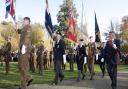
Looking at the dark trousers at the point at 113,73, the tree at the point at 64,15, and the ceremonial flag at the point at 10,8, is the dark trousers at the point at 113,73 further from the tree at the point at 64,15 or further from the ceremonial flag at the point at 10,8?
the tree at the point at 64,15

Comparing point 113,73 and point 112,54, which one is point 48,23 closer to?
point 112,54

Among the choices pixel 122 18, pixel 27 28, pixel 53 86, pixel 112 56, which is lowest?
pixel 53 86

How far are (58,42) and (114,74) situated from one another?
3.21 m

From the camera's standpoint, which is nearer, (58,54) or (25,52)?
(25,52)

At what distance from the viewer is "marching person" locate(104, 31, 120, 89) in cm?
1589

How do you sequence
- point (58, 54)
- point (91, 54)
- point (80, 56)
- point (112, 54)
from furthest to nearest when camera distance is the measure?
point (91, 54)
point (80, 56)
point (58, 54)
point (112, 54)

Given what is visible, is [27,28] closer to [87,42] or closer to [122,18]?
[87,42]

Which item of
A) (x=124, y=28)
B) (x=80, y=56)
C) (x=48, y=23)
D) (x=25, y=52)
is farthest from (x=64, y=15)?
(x=25, y=52)

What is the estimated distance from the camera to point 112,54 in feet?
52.8

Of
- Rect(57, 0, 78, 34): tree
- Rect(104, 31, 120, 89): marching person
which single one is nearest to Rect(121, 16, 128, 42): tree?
Rect(57, 0, 78, 34): tree

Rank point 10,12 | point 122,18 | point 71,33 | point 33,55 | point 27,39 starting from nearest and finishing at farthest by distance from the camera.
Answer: point 27,39 < point 10,12 < point 71,33 < point 33,55 < point 122,18

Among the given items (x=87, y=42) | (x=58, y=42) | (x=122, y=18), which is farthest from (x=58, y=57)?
(x=122, y=18)

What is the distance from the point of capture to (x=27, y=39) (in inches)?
574

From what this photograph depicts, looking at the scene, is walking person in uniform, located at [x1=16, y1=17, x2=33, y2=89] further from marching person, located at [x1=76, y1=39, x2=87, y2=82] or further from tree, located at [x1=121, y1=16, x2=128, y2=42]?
tree, located at [x1=121, y1=16, x2=128, y2=42]
